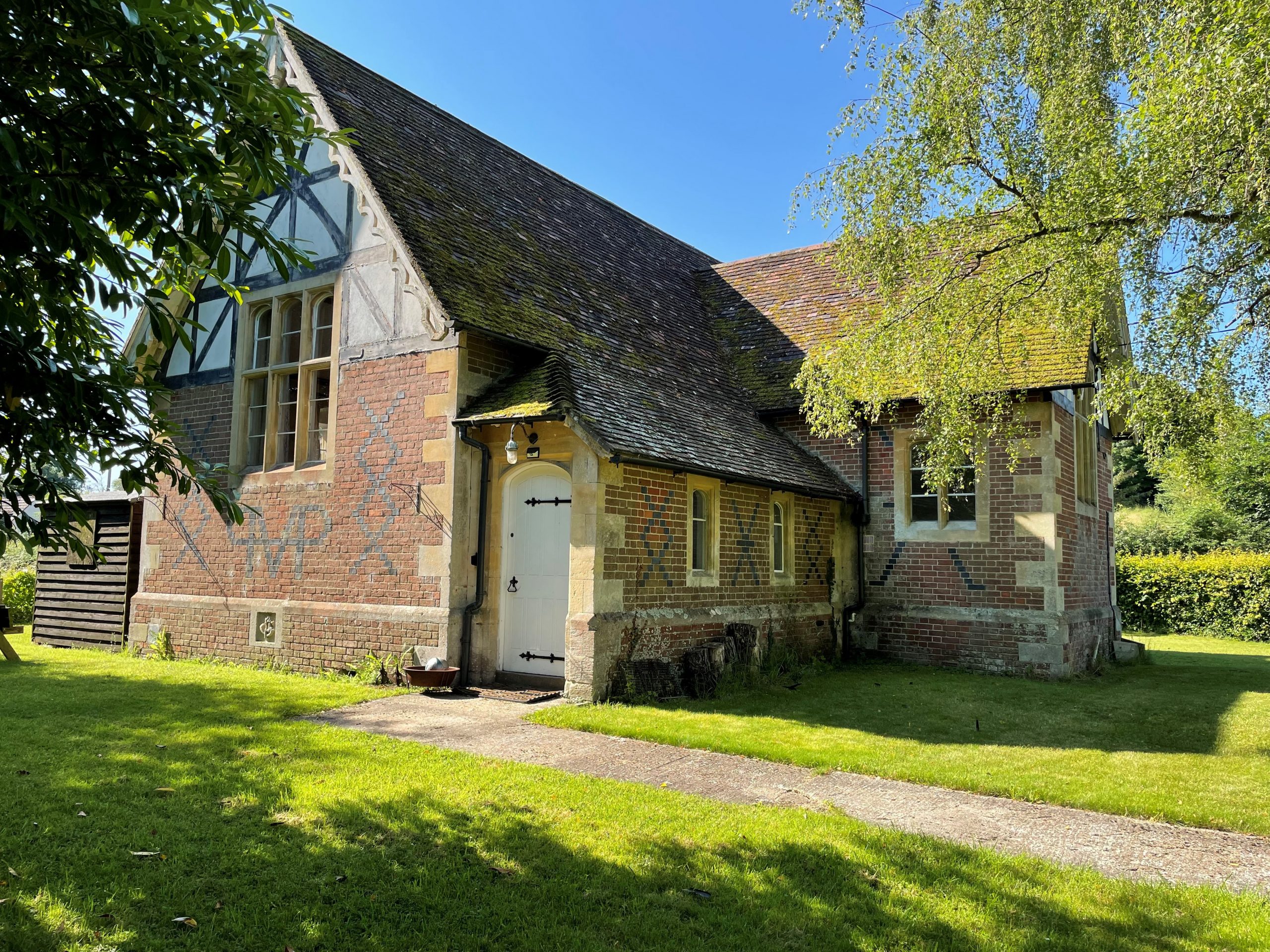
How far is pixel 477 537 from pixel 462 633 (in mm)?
1173

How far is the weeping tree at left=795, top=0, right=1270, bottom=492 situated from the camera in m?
7.50

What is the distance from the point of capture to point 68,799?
18.8ft

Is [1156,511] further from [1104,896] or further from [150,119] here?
[150,119]

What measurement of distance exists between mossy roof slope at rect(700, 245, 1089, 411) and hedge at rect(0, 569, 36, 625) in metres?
17.7

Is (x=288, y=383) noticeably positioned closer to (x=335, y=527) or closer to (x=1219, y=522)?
(x=335, y=527)

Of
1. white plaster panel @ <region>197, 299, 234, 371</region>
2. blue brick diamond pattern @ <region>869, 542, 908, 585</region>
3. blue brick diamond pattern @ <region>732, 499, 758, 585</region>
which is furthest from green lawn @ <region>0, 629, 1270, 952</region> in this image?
blue brick diamond pattern @ <region>869, 542, 908, 585</region>

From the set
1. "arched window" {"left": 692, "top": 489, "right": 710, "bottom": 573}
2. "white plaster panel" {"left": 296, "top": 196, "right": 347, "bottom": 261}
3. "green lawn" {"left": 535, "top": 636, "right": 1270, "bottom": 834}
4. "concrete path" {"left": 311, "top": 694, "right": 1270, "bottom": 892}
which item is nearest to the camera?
"concrete path" {"left": 311, "top": 694, "right": 1270, "bottom": 892}

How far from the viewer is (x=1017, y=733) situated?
9086mm

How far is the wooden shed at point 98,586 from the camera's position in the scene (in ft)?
48.0

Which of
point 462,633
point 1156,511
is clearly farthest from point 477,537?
point 1156,511

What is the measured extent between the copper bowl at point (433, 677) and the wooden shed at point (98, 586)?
696 centimetres

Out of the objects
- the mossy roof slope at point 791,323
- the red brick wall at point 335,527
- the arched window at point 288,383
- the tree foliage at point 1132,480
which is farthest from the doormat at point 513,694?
the tree foliage at point 1132,480

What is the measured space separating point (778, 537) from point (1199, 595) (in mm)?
15312

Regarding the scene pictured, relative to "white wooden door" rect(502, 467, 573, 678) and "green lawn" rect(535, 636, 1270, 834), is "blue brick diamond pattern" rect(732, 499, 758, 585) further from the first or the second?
"white wooden door" rect(502, 467, 573, 678)
